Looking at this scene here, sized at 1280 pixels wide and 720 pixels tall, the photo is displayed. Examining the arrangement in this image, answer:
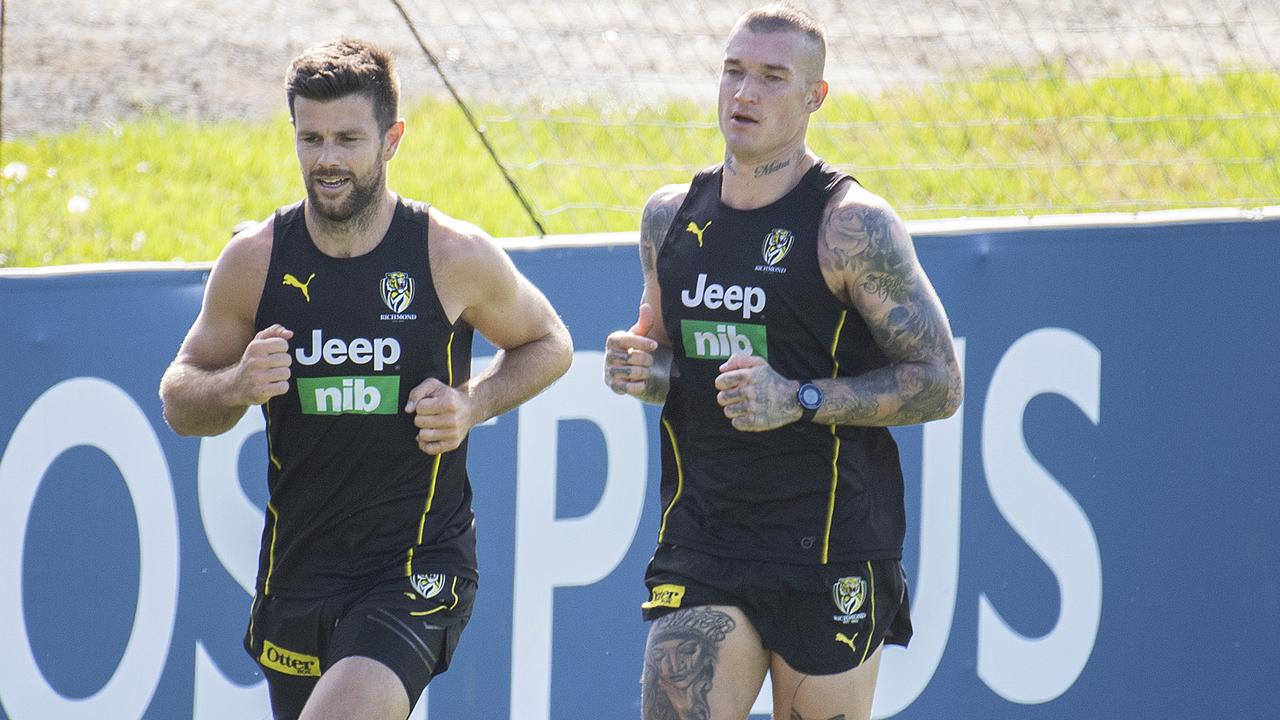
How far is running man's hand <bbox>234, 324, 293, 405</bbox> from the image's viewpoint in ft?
12.9

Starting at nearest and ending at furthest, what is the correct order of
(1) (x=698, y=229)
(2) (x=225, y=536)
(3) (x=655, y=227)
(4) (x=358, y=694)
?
(4) (x=358, y=694)
(1) (x=698, y=229)
(3) (x=655, y=227)
(2) (x=225, y=536)

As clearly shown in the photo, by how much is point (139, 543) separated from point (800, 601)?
270cm

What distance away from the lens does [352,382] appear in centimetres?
425

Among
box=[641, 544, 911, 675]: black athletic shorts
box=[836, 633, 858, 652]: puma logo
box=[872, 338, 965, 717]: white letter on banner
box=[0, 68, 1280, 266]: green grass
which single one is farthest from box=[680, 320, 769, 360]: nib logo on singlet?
box=[0, 68, 1280, 266]: green grass

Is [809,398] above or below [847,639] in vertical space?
above

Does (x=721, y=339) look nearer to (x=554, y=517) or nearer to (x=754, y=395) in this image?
(x=754, y=395)

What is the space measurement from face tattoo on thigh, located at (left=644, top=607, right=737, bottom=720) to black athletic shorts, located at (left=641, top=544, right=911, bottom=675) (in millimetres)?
57

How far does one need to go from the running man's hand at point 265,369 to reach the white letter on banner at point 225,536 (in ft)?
5.84

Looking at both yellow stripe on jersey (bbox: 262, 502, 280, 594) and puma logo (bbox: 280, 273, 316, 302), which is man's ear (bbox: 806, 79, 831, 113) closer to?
puma logo (bbox: 280, 273, 316, 302)

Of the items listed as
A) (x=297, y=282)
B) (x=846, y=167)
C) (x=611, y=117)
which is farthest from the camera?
(x=611, y=117)

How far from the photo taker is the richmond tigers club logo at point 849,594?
13.9 ft

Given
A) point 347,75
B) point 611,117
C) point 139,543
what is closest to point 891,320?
point 347,75

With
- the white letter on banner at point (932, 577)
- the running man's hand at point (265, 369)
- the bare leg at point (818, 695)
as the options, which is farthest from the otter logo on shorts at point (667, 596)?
the white letter on banner at point (932, 577)

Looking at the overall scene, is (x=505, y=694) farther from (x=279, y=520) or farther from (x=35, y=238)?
(x=35, y=238)
